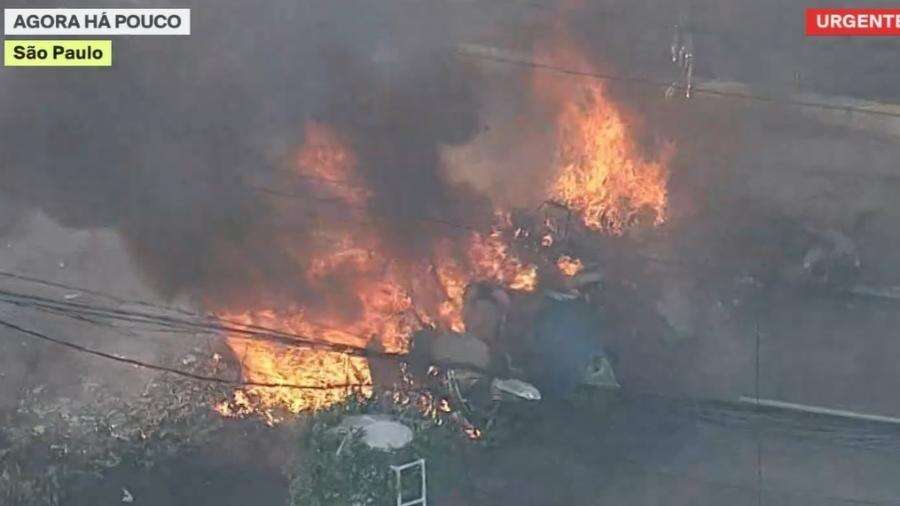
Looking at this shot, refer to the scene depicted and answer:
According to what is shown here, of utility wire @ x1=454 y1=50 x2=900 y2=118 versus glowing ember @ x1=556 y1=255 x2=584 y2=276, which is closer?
glowing ember @ x1=556 y1=255 x2=584 y2=276

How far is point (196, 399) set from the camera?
14.6 metres

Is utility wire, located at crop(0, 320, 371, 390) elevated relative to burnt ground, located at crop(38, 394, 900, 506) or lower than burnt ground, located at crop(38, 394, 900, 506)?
elevated

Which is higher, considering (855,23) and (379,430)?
(855,23)

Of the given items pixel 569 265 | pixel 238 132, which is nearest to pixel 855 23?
pixel 569 265

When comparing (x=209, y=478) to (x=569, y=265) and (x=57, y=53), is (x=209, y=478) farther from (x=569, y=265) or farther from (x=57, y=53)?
(x=57, y=53)

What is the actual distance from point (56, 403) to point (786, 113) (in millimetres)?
12425

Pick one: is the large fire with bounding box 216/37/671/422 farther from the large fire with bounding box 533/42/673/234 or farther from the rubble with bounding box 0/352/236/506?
the rubble with bounding box 0/352/236/506

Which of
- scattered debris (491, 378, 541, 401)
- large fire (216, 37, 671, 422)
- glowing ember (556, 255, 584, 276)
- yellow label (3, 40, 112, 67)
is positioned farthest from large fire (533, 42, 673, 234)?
yellow label (3, 40, 112, 67)

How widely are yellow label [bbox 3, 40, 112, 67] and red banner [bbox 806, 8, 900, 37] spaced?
11504mm

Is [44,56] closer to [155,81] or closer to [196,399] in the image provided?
[155,81]

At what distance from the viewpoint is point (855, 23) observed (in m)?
14.8

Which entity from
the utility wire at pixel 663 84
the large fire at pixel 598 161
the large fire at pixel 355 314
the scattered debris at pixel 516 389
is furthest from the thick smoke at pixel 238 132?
the scattered debris at pixel 516 389

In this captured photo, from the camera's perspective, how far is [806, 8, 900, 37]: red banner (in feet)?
48.5

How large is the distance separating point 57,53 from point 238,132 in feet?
11.1
